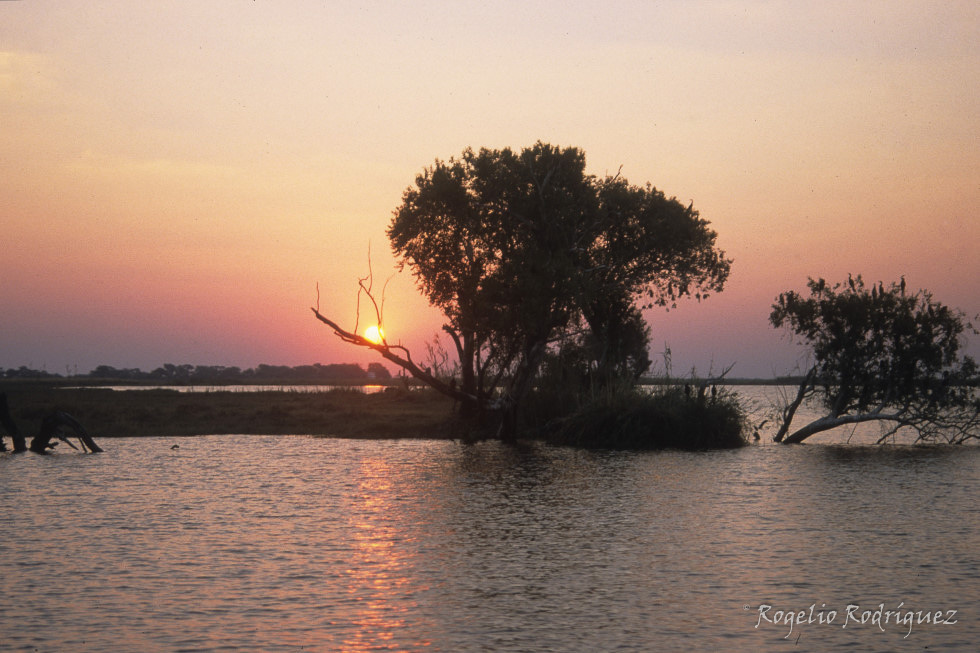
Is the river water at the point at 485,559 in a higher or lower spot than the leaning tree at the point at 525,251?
lower

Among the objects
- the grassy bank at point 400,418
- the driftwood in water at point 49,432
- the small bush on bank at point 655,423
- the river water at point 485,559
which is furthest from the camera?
the grassy bank at point 400,418

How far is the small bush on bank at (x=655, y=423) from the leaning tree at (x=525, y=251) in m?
3.27

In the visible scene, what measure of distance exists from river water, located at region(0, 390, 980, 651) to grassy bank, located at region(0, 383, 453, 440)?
15944 millimetres

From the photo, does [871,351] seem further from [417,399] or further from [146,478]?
[417,399]

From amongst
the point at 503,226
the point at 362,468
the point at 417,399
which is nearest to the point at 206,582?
the point at 362,468

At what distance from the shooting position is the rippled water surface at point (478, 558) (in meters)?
11.9

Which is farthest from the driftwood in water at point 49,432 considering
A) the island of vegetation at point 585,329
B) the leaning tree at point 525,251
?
the leaning tree at point 525,251

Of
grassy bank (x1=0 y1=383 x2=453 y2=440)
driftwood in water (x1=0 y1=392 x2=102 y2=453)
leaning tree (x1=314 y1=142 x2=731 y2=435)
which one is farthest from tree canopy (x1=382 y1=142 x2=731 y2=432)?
driftwood in water (x1=0 y1=392 x2=102 y2=453)

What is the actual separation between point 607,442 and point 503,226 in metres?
10.3

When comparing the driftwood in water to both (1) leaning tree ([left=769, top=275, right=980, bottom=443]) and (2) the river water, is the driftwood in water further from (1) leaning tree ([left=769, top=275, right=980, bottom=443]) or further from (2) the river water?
(1) leaning tree ([left=769, top=275, right=980, bottom=443])

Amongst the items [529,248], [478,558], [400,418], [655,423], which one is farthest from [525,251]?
[478,558]

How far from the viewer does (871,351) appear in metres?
40.0

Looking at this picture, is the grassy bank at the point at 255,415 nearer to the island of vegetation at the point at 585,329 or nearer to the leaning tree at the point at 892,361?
the island of vegetation at the point at 585,329

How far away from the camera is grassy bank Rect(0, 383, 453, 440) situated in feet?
153
